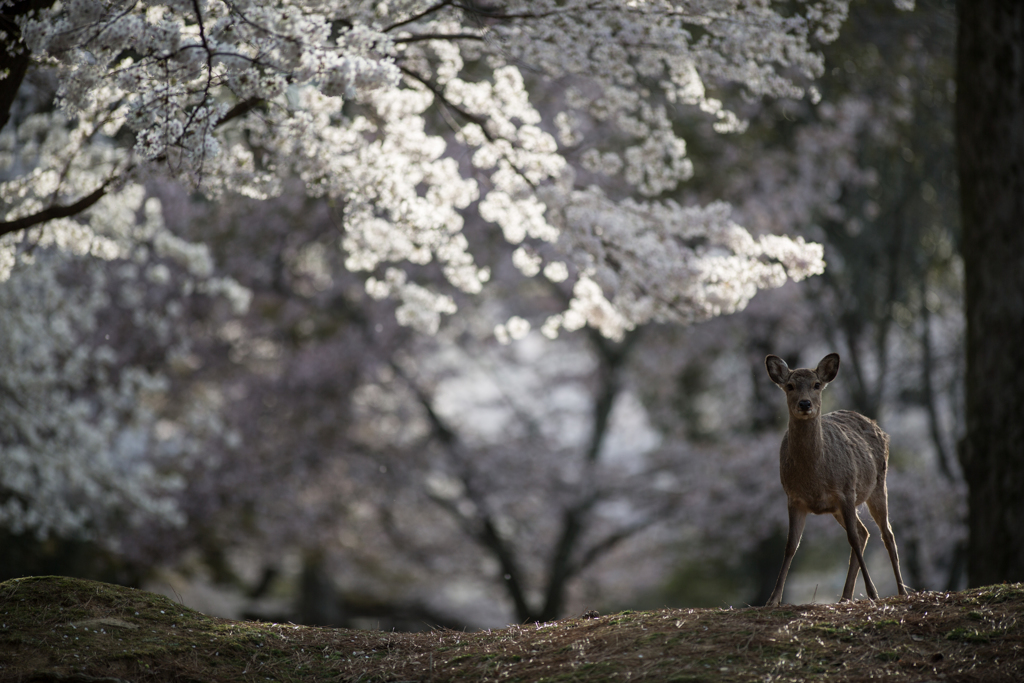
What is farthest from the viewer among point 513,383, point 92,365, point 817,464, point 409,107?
point 513,383

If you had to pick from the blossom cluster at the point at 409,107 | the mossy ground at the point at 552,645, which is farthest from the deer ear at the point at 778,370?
the blossom cluster at the point at 409,107

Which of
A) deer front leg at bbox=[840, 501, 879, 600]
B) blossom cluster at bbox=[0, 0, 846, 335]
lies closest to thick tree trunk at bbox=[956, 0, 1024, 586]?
blossom cluster at bbox=[0, 0, 846, 335]

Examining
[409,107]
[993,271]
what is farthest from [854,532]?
[993,271]

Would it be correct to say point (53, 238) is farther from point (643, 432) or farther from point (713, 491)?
point (643, 432)

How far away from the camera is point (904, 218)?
11.2m

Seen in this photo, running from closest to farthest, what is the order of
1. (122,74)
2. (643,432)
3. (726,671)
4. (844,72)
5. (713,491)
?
(726,671) < (122,74) < (844,72) < (713,491) < (643,432)

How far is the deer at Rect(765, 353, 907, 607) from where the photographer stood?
143 inches

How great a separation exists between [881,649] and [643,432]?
55.1 feet

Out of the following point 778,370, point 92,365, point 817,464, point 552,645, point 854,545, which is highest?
point 778,370

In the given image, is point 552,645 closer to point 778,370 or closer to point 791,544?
point 791,544

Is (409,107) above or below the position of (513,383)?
above

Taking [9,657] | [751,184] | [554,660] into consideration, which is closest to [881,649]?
[554,660]

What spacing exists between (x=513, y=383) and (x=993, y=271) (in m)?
10.4

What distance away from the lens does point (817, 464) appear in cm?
363
